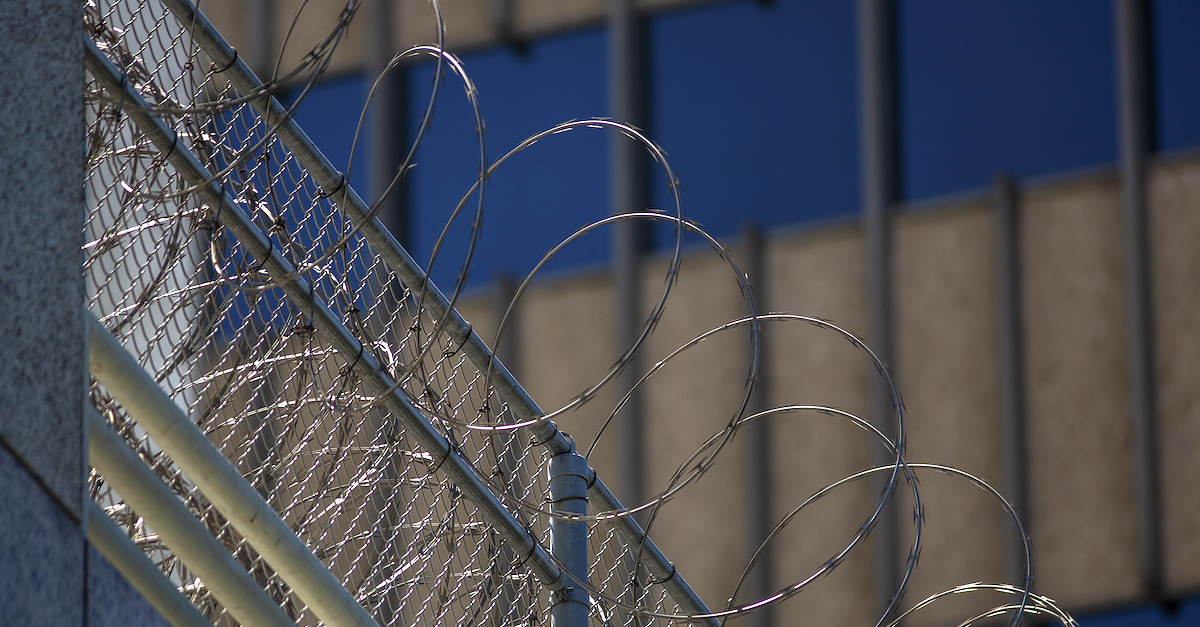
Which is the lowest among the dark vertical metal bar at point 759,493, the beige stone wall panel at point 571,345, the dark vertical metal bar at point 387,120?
the dark vertical metal bar at point 759,493

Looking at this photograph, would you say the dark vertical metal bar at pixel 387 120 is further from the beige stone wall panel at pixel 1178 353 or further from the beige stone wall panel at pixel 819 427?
the beige stone wall panel at pixel 1178 353

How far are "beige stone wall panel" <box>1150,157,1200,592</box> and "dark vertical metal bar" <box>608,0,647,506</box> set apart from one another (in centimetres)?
457

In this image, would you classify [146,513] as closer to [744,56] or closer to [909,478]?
[909,478]

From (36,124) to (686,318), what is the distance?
12.3 metres

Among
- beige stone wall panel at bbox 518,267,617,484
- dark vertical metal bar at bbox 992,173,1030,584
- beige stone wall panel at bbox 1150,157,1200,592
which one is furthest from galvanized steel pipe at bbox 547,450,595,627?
beige stone wall panel at bbox 518,267,617,484

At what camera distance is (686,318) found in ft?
48.1

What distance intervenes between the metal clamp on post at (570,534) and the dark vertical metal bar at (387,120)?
1202 centimetres

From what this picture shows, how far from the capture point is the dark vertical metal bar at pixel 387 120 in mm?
16031

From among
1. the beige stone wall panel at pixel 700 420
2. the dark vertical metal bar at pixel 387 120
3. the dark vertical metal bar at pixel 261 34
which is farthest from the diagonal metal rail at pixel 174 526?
the dark vertical metal bar at pixel 261 34

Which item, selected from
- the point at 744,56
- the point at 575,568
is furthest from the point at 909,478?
the point at 744,56

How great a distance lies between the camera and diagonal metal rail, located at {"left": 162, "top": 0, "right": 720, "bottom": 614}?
11.8ft

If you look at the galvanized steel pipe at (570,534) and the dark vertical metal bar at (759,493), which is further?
the dark vertical metal bar at (759,493)

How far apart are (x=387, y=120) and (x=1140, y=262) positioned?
7.50 metres

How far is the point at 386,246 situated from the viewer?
3.92m
